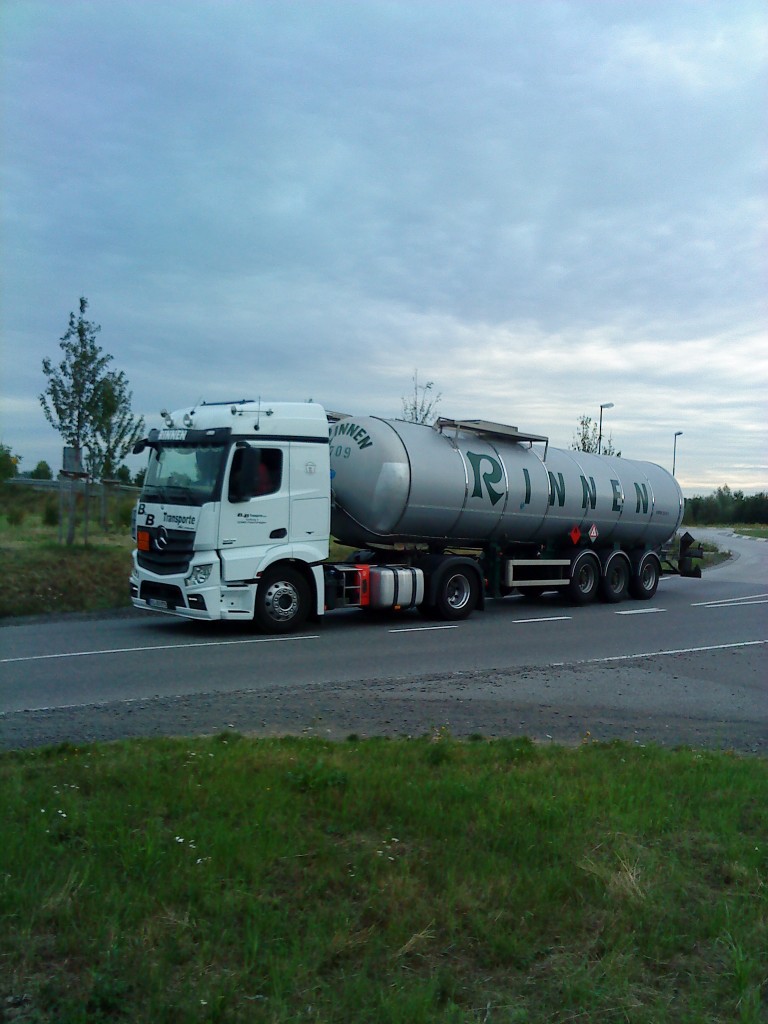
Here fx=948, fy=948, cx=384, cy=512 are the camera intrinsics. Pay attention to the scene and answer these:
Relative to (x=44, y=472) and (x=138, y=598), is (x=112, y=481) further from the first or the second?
(x=44, y=472)

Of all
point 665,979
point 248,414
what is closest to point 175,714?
point 665,979

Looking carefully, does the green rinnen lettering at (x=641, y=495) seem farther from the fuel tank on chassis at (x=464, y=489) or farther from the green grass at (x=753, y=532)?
the green grass at (x=753, y=532)

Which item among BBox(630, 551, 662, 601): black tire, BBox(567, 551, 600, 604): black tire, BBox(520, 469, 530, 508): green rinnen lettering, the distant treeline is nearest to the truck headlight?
BBox(520, 469, 530, 508): green rinnen lettering

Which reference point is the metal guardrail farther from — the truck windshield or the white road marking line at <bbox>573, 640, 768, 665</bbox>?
the white road marking line at <bbox>573, 640, 768, 665</bbox>

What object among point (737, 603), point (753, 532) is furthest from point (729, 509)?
point (737, 603)

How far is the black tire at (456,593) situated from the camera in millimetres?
17203

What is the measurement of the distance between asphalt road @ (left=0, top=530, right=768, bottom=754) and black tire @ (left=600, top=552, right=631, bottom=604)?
3.57 meters

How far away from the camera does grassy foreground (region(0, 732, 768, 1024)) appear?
357 centimetres

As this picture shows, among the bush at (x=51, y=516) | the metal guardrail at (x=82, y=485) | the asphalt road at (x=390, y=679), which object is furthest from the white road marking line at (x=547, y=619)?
the bush at (x=51, y=516)

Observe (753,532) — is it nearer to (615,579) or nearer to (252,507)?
(615,579)

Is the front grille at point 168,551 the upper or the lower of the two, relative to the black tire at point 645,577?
upper

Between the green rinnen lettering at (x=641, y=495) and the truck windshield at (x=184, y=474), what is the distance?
11676 mm

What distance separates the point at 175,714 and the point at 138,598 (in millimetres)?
6240

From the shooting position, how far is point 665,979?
382 cm
